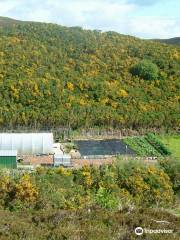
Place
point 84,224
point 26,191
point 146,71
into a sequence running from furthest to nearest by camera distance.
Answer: point 146,71, point 26,191, point 84,224

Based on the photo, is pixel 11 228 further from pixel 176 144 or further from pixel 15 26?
pixel 15 26

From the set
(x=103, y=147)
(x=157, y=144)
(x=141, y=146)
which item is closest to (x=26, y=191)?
(x=103, y=147)

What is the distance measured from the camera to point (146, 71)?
55.1 m

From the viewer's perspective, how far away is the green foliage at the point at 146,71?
54812 millimetres

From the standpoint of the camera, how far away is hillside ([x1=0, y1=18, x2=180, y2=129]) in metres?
45.5

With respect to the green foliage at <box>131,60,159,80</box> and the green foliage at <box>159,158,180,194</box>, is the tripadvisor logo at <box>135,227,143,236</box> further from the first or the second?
the green foliage at <box>131,60,159,80</box>

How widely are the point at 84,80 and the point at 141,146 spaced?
14073 millimetres

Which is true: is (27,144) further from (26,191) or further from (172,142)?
(26,191)

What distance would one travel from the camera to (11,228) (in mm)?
10844

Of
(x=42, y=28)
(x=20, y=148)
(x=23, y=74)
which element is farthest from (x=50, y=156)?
(x=42, y=28)

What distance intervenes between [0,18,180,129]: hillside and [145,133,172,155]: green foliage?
2773 millimetres

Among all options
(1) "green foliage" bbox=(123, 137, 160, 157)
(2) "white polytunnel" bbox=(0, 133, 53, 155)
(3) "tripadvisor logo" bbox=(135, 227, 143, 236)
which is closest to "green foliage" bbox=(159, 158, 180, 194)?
(1) "green foliage" bbox=(123, 137, 160, 157)

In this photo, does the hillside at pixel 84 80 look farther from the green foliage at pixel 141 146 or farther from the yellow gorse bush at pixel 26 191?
the yellow gorse bush at pixel 26 191

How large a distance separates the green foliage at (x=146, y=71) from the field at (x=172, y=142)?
38.9 feet
